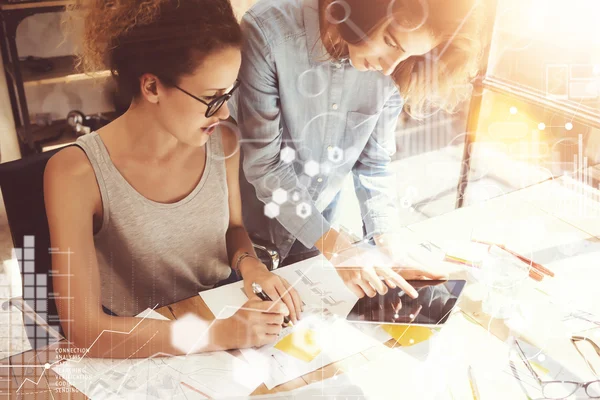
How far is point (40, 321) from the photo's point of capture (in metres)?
1.09

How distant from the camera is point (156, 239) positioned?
1098mm

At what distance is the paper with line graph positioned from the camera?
1.01 metres

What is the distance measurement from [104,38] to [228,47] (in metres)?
0.21

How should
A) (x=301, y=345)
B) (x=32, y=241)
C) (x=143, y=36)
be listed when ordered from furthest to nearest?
(x=301, y=345) < (x=32, y=241) < (x=143, y=36)

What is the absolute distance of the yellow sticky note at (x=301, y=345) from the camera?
1.10 m

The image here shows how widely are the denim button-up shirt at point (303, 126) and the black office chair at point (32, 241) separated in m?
0.38

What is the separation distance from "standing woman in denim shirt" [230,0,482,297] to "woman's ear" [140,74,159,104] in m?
0.17

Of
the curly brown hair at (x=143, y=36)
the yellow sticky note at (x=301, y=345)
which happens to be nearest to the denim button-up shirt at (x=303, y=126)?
the curly brown hair at (x=143, y=36)


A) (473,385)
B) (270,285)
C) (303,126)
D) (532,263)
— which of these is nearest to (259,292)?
(270,285)

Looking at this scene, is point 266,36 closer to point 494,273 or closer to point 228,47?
point 228,47

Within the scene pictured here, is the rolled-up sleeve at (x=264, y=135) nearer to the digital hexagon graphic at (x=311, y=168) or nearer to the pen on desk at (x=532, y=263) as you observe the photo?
the digital hexagon graphic at (x=311, y=168)

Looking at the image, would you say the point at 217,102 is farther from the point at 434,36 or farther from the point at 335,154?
the point at 434,36

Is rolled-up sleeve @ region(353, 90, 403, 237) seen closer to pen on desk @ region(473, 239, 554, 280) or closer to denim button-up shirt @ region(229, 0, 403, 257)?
denim button-up shirt @ region(229, 0, 403, 257)

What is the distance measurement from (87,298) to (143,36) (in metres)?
0.51
